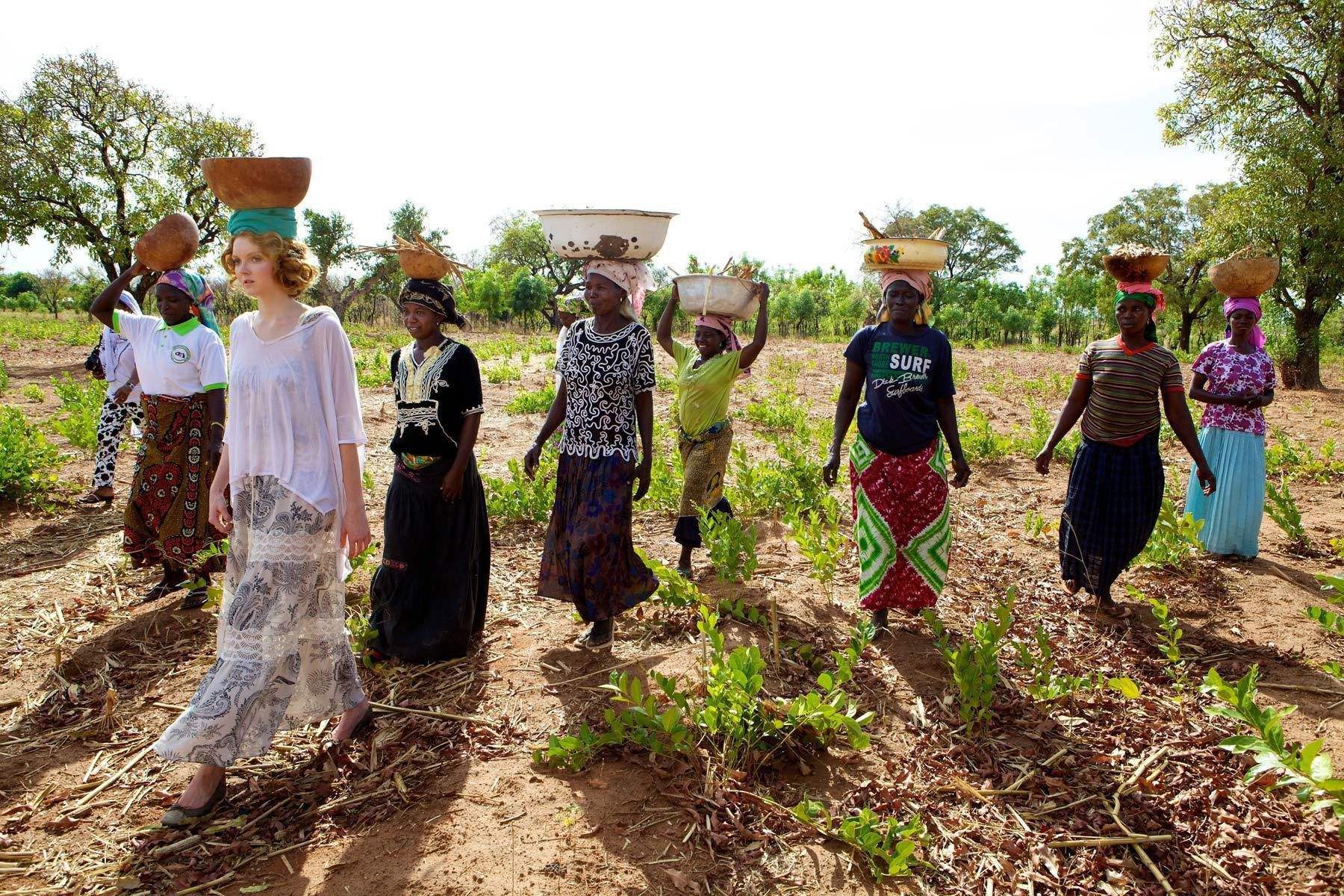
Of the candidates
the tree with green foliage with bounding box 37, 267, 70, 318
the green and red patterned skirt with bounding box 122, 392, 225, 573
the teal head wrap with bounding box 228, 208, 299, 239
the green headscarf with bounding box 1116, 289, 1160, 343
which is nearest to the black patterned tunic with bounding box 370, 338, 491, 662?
the teal head wrap with bounding box 228, 208, 299, 239

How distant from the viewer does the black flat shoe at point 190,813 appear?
2.58 meters

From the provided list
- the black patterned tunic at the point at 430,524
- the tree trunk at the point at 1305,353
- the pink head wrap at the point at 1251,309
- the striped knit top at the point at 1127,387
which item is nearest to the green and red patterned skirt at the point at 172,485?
the black patterned tunic at the point at 430,524

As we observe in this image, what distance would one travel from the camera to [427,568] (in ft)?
12.1

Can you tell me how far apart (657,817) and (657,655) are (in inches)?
44.4

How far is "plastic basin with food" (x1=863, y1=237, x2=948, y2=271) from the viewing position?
364 centimetres

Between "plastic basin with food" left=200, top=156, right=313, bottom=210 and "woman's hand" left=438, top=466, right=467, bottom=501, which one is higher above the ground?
"plastic basin with food" left=200, top=156, right=313, bottom=210

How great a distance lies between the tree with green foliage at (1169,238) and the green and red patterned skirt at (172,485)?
27117mm

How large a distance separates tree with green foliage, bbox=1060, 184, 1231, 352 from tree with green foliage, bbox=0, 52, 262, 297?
27.5 meters

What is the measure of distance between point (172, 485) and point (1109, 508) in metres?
5.00

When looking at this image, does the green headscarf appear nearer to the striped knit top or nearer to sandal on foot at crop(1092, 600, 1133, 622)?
the striped knit top

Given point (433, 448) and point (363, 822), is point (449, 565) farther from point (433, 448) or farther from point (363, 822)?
point (363, 822)

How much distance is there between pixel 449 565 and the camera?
3.70 metres

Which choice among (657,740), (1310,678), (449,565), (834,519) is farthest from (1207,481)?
(449,565)

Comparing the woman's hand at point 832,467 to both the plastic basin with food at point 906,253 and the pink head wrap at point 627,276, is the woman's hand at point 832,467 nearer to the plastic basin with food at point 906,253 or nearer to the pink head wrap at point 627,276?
the plastic basin with food at point 906,253
